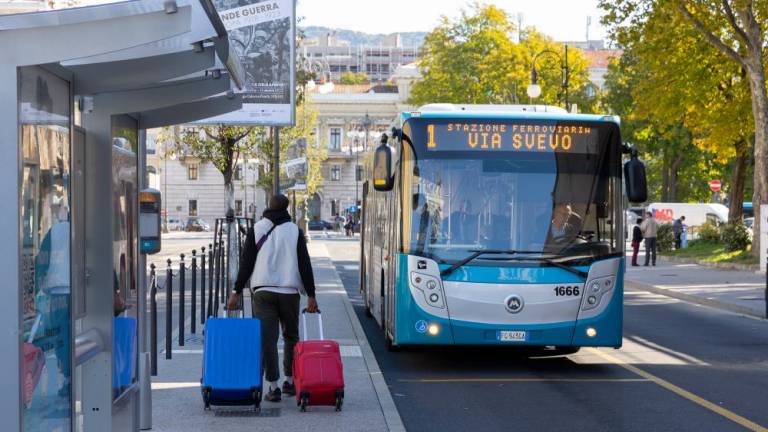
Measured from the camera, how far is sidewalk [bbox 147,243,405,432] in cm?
973

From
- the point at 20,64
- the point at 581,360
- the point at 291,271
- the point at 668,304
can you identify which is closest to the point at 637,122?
the point at 668,304

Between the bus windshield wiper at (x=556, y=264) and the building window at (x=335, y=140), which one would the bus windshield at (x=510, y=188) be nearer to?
the bus windshield wiper at (x=556, y=264)

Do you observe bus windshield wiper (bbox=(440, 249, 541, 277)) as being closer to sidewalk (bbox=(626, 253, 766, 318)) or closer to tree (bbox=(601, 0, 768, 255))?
sidewalk (bbox=(626, 253, 766, 318))

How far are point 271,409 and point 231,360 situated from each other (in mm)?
680

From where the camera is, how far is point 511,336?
1352cm

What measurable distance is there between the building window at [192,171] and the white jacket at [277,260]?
107986mm

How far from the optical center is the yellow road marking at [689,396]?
34.2 feet

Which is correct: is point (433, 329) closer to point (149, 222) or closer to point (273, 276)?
point (273, 276)

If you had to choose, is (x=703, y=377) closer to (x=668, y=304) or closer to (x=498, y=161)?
(x=498, y=161)

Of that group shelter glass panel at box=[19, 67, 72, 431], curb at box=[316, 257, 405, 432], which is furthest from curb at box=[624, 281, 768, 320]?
shelter glass panel at box=[19, 67, 72, 431]

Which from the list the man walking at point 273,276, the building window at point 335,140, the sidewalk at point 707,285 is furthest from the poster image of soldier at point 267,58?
the building window at point 335,140

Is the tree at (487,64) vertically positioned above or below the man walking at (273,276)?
above

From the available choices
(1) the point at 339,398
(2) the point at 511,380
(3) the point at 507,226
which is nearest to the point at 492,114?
(3) the point at 507,226

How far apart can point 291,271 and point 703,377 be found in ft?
16.9
